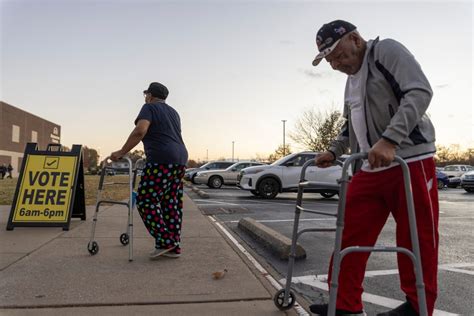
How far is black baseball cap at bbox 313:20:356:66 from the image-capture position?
239cm

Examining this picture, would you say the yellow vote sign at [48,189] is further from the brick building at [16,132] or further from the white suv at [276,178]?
the brick building at [16,132]

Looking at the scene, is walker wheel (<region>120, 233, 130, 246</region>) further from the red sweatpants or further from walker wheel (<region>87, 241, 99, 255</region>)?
the red sweatpants

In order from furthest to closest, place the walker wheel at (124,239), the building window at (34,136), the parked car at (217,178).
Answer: the building window at (34,136), the parked car at (217,178), the walker wheel at (124,239)

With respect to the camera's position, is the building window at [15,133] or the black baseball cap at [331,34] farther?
the building window at [15,133]

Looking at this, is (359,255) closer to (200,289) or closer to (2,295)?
(200,289)

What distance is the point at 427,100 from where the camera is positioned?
86.2 inches

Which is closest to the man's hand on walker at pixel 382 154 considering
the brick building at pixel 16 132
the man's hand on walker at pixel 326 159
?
the man's hand on walker at pixel 326 159

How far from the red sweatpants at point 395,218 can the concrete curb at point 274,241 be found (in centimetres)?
206

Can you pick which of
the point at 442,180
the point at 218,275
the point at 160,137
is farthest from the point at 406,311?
the point at 442,180

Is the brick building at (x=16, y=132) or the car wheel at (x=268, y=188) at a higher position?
the brick building at (x=16, y=132)

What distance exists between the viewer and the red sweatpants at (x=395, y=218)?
227cm

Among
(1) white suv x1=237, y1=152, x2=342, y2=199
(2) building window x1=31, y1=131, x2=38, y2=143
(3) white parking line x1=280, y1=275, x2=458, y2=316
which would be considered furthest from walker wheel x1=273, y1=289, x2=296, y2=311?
(2) building window x1=31, y1=131, x2=38, y2=143

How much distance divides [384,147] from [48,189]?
5.84 meters

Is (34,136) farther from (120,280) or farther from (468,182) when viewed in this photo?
(120,280)
